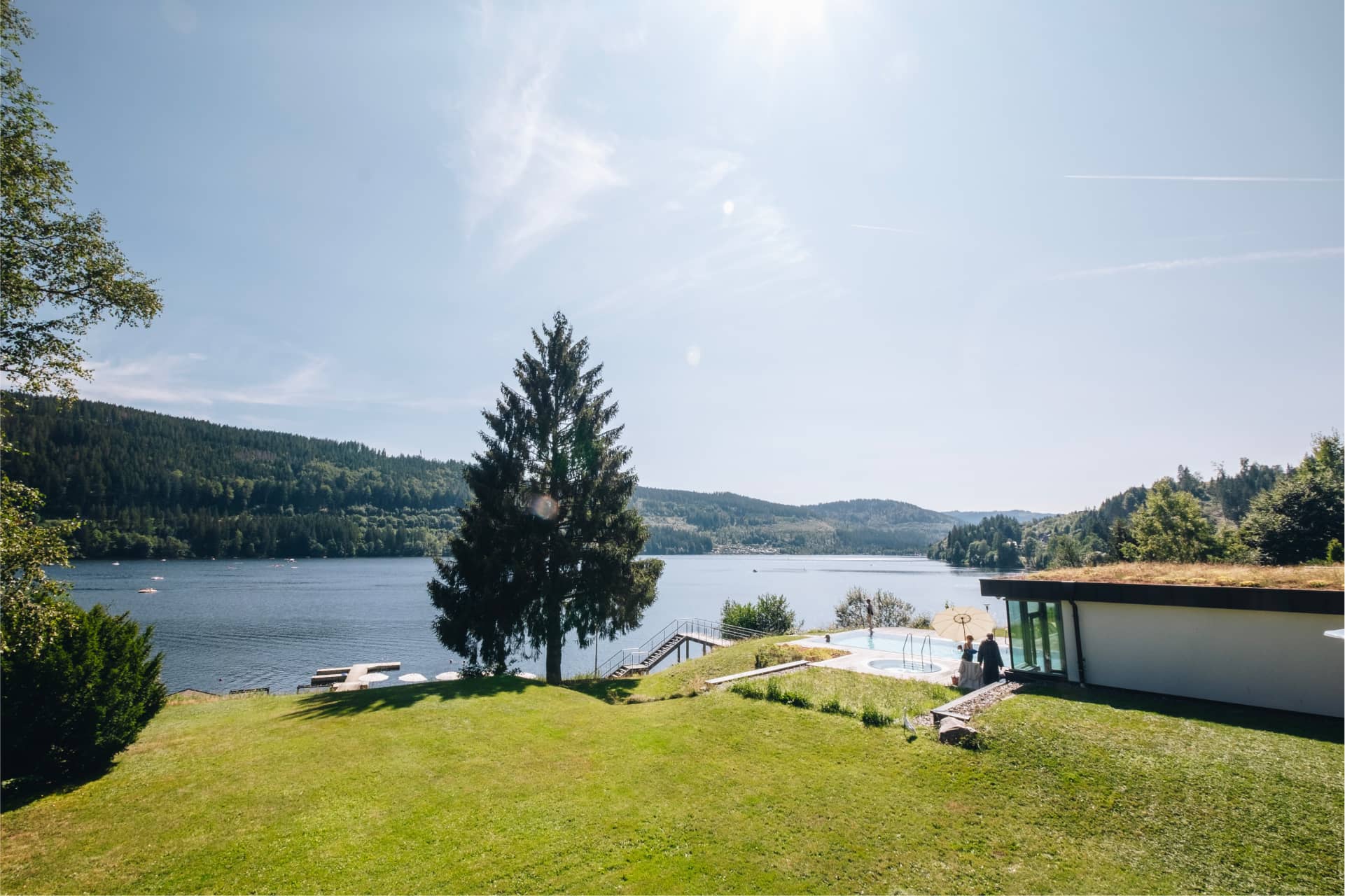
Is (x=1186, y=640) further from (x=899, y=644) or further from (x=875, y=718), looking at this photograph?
(x=899, y=644)

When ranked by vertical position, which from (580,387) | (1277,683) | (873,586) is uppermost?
(580,387)

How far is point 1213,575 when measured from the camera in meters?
13.8

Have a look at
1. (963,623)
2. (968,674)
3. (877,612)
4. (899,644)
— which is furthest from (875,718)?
(877,612)

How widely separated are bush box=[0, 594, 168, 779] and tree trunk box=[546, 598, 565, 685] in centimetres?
1237

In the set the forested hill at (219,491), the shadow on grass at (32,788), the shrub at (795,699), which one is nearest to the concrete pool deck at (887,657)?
the shrub at (795,699)

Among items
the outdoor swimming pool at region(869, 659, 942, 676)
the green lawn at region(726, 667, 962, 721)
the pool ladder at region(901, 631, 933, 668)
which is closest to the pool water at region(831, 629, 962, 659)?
the pool ladder at region(901, 631, 933, 668)

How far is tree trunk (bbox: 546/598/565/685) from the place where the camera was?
72.3ft

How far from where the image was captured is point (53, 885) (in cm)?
673

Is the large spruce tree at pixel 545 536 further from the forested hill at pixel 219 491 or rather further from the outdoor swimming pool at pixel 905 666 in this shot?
the forested hill at pixel 219 491

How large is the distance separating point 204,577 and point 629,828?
113 meters

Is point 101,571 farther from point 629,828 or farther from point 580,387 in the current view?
point 629,828

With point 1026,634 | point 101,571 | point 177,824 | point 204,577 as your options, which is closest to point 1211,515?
point 1026,634

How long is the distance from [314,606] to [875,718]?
73095 mm

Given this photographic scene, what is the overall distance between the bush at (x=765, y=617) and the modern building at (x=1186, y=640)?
765 inches
